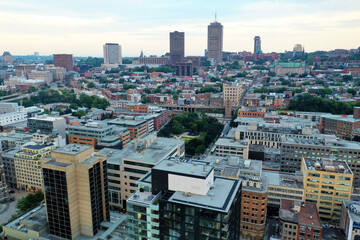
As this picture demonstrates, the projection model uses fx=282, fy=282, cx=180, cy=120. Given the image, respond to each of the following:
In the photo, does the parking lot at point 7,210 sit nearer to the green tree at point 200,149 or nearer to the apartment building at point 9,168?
the apartment building at point 9,168

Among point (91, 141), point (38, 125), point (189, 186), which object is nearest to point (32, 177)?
point (91, 141)

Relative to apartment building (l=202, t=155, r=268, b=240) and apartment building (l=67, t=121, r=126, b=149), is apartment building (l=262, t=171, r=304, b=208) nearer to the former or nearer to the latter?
apartment building (l=202, t=155, r=268, b=240)

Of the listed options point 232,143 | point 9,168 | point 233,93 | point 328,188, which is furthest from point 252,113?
point 9,168

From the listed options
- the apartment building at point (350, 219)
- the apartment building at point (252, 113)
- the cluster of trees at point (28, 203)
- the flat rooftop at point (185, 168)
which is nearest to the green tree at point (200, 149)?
the apartment building at point (252, 113)

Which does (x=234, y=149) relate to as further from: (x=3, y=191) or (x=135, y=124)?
(x=3, y=191)

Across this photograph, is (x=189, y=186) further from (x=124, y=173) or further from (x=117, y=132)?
(x=117, y=132)

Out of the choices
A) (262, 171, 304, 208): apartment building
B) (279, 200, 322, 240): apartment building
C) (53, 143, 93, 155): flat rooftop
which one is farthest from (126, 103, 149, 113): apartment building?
(279, 200, 322, 240): apartment building
